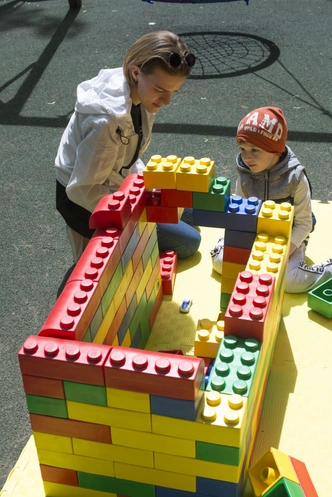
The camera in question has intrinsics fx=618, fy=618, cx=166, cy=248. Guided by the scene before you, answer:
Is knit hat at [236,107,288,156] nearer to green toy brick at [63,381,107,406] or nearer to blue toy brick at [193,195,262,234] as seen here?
blue toy brick at [193,195,262,234]

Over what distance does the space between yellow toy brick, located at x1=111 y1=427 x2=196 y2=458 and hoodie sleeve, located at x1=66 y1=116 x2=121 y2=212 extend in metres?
0.86

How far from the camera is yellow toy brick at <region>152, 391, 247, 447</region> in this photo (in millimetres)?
1150

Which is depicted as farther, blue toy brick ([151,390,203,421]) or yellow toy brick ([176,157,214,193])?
yellow toy brick ([176,157,214,193])

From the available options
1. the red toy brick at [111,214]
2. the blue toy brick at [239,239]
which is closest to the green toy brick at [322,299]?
the blue toy brick at [239,239]

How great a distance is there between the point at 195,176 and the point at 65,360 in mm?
674

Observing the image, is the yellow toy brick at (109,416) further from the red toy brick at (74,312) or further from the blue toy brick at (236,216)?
the blue toy brick at (236,216)

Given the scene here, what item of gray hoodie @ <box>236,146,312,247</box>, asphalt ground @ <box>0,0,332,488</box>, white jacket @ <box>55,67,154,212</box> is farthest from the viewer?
asphalt ground @ <box>0,0,332,488</box>

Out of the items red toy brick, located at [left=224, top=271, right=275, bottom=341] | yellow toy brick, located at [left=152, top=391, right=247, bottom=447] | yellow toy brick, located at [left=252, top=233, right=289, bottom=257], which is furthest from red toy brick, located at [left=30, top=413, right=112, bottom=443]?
yellow toy brick, located at [left=252, top=233, right=289, bottom=257]

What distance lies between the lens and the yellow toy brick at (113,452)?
127cm

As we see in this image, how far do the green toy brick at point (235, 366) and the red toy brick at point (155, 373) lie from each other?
9 centimetres

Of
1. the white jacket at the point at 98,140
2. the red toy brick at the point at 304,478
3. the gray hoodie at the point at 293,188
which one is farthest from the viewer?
the gray hoodie at the point at 293,188

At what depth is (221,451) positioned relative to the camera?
1.19 meters

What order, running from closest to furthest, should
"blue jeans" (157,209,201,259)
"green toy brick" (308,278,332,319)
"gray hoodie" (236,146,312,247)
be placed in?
"green toy brick" (308,278,332,319) < "gray hoodie" (236,146,312,247) < "blue jeans" (157,209,201,259)

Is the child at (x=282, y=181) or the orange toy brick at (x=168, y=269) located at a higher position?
the child at (x=282, y=181)
